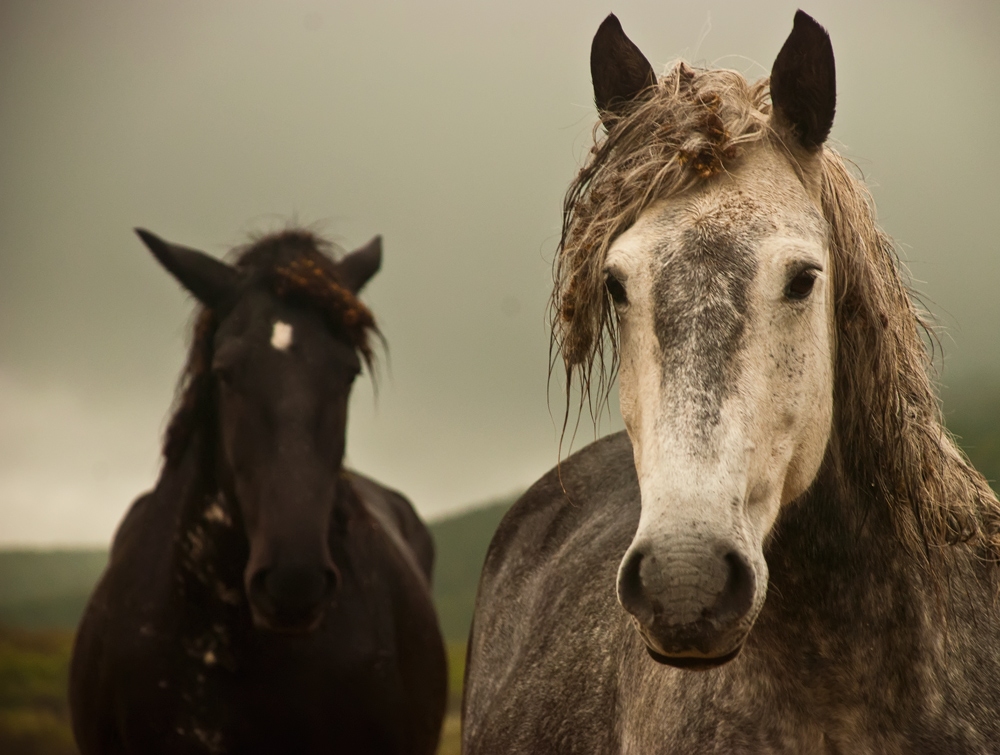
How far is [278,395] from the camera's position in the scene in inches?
145

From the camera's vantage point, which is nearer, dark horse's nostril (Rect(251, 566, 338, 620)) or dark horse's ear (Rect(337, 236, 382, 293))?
dark horse's nostril (Rect(251, 566, 338, 620))

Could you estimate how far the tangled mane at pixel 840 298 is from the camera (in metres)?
1.92

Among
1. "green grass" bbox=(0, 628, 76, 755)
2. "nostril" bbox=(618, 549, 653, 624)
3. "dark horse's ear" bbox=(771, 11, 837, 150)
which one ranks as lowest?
"green grass" bbox=(0, 628, 76, 755)

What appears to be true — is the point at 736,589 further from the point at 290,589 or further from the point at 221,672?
the point at 221,672

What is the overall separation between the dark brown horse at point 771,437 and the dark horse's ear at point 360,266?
2.25m

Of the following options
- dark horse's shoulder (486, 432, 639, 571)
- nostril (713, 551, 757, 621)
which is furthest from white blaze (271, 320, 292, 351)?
nostril (713, 551, 757, 621)

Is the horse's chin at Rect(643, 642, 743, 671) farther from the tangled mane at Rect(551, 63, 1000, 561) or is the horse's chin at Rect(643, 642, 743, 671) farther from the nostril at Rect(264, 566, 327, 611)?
the nostril at Rect(264, 566, 327, 611)

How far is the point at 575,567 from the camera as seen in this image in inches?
126

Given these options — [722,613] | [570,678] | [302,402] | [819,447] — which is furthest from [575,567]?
[722,613]

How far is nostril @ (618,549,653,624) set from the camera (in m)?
1.55

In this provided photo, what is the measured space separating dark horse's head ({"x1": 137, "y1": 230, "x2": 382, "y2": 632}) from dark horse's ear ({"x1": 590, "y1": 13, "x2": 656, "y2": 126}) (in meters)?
1.91

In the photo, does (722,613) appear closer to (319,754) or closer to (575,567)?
(575,567)

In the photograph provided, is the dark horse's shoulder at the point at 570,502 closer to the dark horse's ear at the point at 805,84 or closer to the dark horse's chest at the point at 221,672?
the dark horse's chest at the point at 221,672

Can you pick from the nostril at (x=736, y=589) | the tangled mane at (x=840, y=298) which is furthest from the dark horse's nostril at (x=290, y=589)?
the nostril at (x=736, y=589)
